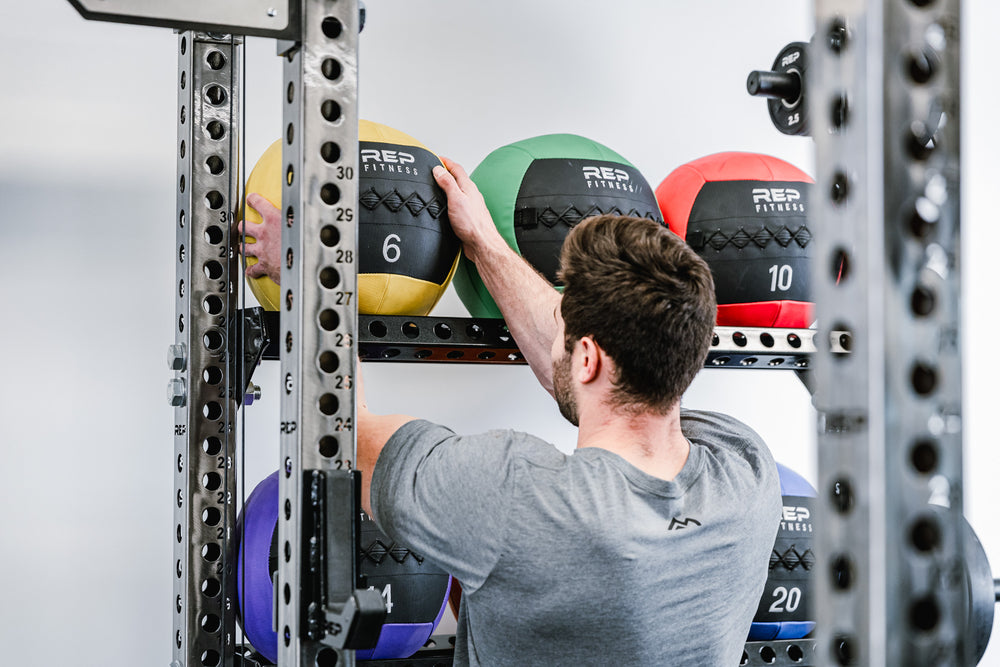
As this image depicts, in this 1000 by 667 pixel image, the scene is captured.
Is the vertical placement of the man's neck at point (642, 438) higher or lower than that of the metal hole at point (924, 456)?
lower

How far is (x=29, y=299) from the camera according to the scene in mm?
2246

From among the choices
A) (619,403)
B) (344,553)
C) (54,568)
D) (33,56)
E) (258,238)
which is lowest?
(54,568)

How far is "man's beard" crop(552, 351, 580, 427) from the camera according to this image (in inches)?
66.7

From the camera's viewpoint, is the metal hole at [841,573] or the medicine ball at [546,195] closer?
the metal hole at [841,573]

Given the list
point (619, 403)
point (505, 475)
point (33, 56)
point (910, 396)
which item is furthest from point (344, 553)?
point (33, 56)

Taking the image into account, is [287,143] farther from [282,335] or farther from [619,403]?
[619,403]

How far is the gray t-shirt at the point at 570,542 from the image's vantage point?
1446 millimetres

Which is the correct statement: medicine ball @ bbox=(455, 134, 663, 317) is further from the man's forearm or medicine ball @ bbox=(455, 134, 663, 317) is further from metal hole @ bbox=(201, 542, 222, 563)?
metal hole @ bbox=(201, 542, 222, 563)

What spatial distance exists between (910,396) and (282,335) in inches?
37.3

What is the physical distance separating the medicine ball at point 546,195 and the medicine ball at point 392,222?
122 mm

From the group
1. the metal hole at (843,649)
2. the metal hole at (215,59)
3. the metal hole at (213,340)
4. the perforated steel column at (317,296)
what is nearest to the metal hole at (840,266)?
the metal hole at (843,649)

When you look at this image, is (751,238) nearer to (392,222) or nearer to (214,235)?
(392,222)

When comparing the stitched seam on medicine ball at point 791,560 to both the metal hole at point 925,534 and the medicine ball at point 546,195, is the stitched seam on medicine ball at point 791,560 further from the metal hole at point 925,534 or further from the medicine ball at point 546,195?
the metal hole at point 925,534

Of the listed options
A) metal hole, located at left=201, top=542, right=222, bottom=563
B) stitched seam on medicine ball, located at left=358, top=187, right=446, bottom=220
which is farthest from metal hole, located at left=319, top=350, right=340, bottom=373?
metal hole, located at left=201, top=542, right=222, bottom=563
